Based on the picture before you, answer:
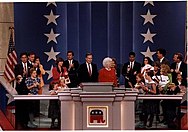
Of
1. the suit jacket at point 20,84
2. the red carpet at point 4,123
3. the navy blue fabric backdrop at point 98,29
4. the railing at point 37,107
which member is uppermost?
the navy blue fabric backdrop at point 98,29

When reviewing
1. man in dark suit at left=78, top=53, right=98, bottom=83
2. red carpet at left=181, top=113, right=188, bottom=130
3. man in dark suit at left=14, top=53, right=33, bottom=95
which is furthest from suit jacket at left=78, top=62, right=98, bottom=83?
red carpet at left=181, top=113, right=188, bottom=130

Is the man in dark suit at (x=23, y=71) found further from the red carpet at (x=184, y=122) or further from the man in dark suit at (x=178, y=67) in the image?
the red carpet at (x=184, y=122)

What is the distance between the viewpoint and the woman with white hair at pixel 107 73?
4613 millimetres

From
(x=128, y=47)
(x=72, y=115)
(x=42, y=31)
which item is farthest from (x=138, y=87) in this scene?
(x=42, y=31)

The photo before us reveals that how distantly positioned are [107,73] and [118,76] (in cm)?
12

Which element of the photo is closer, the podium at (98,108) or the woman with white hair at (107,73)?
the podium at (98,108)

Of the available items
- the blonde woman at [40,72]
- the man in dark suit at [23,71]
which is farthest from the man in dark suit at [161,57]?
the man in dark suit at [23,71]

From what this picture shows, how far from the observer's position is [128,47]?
4.63m

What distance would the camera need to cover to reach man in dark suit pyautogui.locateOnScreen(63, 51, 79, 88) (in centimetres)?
463

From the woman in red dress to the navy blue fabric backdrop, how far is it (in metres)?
0.07

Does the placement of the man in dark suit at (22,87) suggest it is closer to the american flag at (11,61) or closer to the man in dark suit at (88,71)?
the american flag at (11,61)

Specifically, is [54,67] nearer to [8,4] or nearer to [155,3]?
[8,4]

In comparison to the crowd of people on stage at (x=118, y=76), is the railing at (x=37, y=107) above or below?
below

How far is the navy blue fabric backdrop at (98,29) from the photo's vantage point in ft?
15.1
